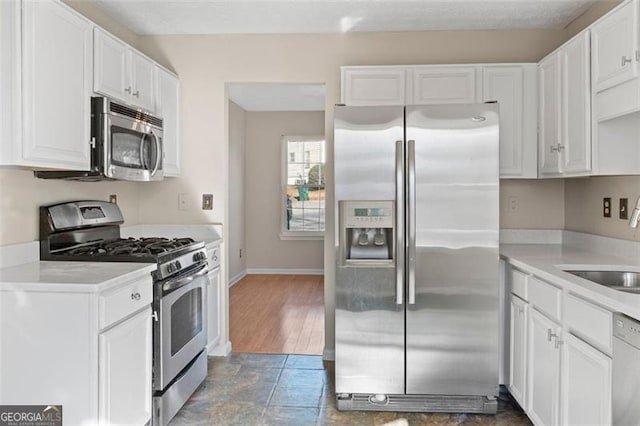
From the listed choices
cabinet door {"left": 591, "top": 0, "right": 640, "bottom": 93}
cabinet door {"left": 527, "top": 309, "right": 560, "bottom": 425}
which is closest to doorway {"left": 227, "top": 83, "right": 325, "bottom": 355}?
cabinet door {"left": 527, "top": 309, "right": 560, "bottom": 425}

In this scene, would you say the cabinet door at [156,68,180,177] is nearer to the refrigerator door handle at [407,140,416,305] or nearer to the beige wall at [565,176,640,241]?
the refrigerator door handle at [407,140,416,305]

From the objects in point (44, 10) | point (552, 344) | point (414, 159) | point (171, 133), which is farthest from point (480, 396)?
point (44, 10)

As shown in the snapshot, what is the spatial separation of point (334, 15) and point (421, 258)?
175 cm

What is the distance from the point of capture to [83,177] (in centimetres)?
258

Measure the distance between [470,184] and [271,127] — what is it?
4.91 m

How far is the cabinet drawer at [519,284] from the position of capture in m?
2.47

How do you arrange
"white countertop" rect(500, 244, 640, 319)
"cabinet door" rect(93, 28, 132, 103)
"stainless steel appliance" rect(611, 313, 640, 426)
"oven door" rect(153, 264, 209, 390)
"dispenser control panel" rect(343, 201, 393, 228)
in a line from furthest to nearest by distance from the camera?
"dispenser control panel" rect(343, 201, 393, 228), "cabinet door" rect(93, 28, 132, 103), "oven door" rect(153, 264, 209, 390), "white countertop" rect(500, 244, 640, 319), "stainless steel appliance" rect(611, 313, 640, 426)

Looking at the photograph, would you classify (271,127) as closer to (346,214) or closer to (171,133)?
(171,133)

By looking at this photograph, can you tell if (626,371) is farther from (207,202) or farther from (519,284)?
(207,202)

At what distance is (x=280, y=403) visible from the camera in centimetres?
282

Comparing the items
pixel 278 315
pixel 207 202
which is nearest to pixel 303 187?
pixel 278 315

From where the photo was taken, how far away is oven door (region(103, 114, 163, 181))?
8.37ft

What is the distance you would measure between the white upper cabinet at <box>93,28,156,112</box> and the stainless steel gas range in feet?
2.34

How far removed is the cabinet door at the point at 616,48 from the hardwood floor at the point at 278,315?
2672 mm
